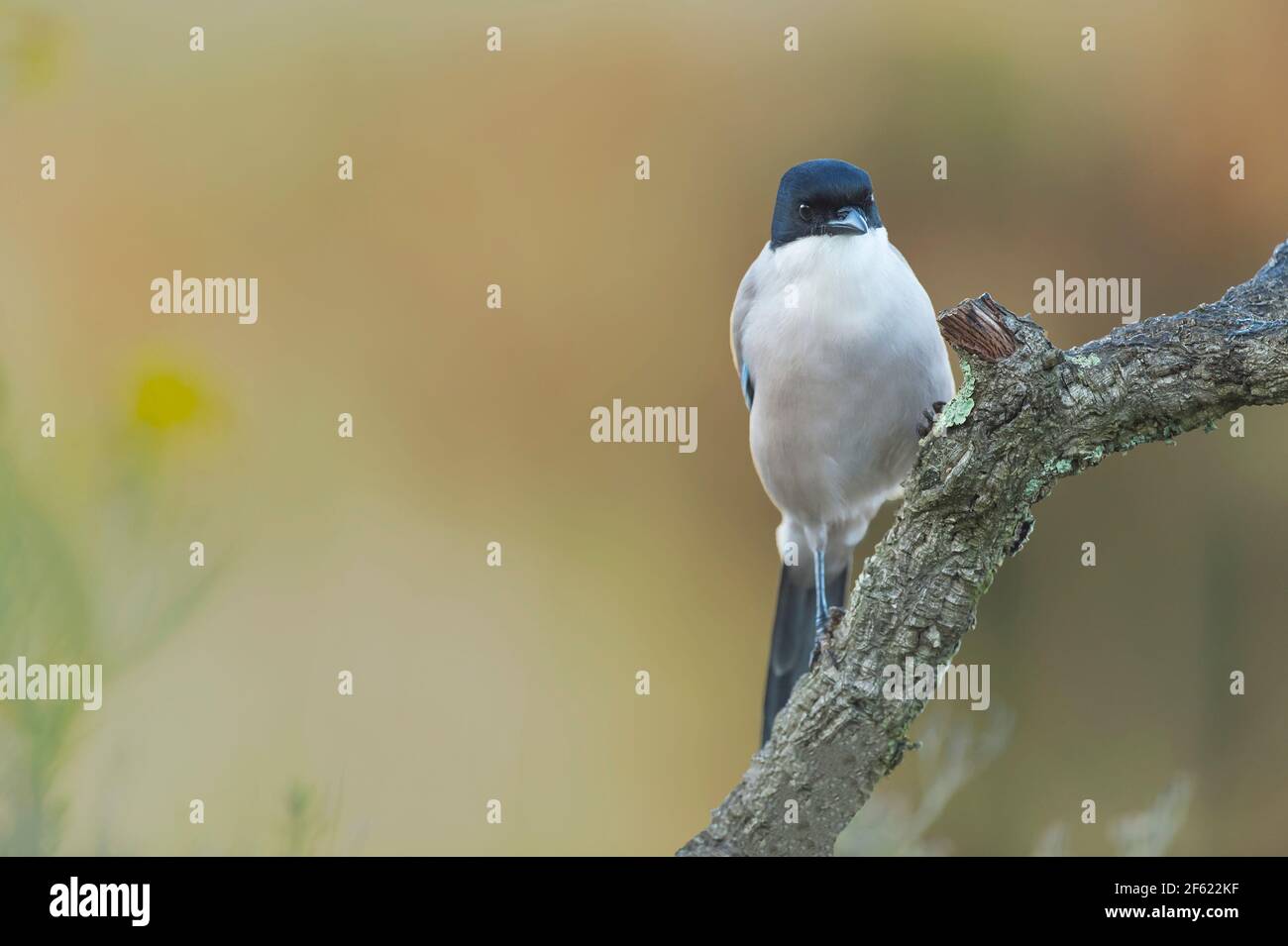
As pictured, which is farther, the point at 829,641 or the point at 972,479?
the point at 829,641

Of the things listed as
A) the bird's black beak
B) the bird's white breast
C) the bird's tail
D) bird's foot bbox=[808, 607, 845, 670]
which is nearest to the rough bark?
bird's foot bbox=[808, 607, 845, 670]

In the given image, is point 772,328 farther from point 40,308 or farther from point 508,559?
point 40,308

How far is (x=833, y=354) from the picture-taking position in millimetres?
3043

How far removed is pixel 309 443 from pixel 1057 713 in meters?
3.03

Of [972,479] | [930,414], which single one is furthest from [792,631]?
[972,479]

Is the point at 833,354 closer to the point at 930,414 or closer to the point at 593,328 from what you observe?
the point at 930,414

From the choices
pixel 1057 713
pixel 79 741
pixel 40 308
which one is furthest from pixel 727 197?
pixel 79 741

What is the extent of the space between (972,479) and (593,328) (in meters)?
3.60

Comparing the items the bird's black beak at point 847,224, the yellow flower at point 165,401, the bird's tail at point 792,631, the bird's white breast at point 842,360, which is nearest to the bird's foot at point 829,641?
the bird's white breast at point 842,360

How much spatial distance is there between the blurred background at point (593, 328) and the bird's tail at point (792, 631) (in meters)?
0.97

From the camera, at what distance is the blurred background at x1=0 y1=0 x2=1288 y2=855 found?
4.93 metres

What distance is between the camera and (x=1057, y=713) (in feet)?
16.1

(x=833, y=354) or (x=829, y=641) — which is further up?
(x=833, y=354)

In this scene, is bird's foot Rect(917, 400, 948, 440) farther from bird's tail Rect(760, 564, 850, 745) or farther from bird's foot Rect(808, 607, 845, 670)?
bird's tail Rect(760, 564, 850, 745)
